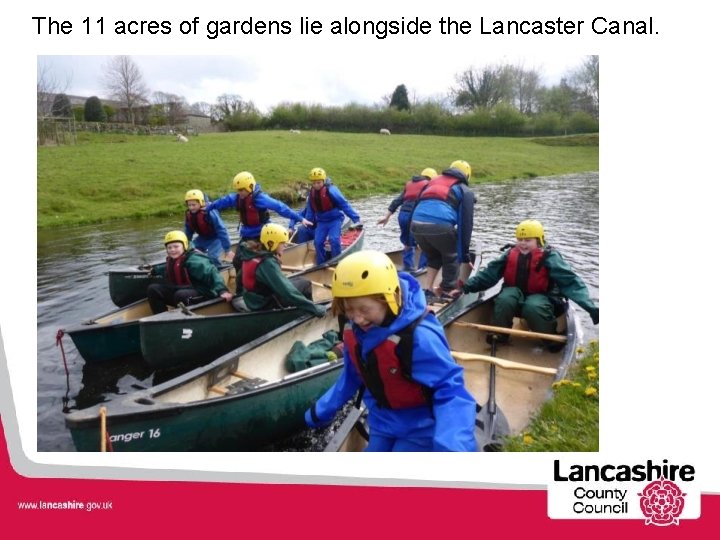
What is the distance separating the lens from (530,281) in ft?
22.3

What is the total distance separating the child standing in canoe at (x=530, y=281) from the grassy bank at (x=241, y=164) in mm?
3998

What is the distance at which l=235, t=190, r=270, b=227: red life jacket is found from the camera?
10.2 m

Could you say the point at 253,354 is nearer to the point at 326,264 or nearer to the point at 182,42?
the point at 182,42

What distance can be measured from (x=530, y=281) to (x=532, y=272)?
130 millimetres

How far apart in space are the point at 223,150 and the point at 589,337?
1944 centimetres

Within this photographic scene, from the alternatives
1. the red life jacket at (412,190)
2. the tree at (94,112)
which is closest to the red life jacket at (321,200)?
the red life jacket at (412,190)

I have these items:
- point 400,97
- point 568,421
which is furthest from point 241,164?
point 568,421

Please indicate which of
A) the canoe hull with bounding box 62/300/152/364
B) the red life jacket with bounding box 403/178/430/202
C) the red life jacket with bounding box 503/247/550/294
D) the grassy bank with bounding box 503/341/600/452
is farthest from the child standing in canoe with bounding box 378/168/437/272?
the grassy bank with bounding box 503/341/600/452

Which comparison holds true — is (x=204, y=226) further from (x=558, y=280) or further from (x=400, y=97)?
(x=558, y=280)

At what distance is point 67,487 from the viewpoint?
3.82m

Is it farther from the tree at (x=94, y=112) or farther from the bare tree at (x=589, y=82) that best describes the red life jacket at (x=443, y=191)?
the tree at (x=94, y=112)

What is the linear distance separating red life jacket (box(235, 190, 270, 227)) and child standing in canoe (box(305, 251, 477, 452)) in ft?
23.0

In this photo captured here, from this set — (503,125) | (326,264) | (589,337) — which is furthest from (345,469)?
(503,125)

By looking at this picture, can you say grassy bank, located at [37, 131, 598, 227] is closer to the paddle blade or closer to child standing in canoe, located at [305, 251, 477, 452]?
the paddle blade
